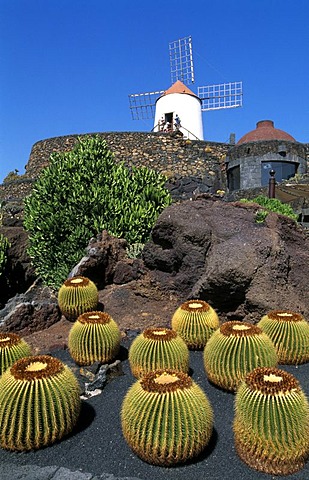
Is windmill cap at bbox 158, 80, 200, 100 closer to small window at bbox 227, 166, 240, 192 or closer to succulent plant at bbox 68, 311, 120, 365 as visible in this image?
small window at bbox 227, 166, 240, 192

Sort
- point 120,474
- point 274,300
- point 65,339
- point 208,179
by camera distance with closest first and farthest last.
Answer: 1. point 120,474
2. point 274,300
3. point 65,339
4. point 208,179

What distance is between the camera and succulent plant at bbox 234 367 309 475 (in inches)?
133

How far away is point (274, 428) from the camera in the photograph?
3.39 meters

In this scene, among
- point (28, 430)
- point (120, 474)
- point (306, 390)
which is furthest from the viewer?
point (306, 390)

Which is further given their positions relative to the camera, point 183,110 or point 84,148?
point 183,110

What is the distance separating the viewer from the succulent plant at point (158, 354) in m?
4.88

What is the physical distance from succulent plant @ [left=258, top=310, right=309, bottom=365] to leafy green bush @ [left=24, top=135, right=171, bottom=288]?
5027 mm

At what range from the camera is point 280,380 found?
3670 millimetres

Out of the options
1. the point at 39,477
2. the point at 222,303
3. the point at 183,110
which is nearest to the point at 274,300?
the point at 222,303

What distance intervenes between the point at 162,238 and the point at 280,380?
4.47 m

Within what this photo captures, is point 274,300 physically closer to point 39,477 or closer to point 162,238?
point 162,238

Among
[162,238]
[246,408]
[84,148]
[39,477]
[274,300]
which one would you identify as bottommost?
[39,477]

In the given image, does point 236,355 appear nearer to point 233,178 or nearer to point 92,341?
point 92,341

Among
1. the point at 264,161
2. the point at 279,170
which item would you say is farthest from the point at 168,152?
the point at 279,170
